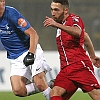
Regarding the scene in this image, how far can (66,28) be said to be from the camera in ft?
18.7

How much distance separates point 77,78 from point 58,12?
2.93 feet

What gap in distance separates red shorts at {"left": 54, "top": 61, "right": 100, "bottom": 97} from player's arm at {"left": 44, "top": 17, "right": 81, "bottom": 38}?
0.48 metres

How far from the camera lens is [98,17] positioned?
1203cm

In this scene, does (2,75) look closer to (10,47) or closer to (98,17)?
(98,17)

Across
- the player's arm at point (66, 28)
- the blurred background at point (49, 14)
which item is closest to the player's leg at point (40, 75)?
the player's arm at point (66, 28)

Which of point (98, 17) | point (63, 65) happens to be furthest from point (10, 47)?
point (98, 17)

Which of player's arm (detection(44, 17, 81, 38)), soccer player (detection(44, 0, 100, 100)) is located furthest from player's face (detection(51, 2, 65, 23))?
player's arm (detection(44, 17, 81, 38))

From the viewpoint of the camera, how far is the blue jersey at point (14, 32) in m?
6.54

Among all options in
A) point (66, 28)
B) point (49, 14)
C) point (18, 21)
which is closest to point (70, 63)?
point (66, 28)

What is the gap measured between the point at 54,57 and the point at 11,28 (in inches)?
182

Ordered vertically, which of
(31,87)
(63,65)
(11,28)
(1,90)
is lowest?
(1,90)

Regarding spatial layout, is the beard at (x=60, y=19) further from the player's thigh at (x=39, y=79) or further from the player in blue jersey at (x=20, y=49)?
the player's thigh at (x=39, y=79)

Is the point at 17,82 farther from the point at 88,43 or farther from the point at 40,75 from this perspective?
the point at 88,43

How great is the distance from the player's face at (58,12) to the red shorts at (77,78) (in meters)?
0.63
